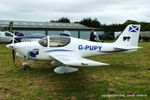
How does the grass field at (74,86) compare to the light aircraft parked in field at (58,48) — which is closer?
the grass field at (74,86)

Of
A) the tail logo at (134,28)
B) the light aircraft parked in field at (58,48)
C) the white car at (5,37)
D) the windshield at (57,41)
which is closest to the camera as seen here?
the light aircraft parked in field at (58,48)

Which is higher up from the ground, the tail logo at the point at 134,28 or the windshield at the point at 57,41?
the tail logo at the point at 134,28

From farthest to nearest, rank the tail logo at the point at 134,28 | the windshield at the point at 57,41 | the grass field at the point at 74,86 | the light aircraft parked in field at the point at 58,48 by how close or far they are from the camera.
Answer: the tail logo at the point at 134,28 < the windshield at the point at 57,41 < the light aircraft parked in field at the point at 58,48 < the grass field at the point at 74,86

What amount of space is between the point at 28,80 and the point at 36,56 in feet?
4.13

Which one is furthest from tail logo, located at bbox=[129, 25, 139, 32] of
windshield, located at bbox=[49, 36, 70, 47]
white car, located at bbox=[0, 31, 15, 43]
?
white car, located at bbox=[0, 31, 15, 43]

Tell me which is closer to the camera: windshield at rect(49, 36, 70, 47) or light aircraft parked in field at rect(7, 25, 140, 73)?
light aircraft parked in field at rect(7, 25, 140, 73)

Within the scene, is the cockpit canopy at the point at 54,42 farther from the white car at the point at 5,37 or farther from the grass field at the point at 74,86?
the white car at the point at 5,37

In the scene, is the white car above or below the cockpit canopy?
below

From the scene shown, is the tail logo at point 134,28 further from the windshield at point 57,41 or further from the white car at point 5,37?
the white car at point 5,37

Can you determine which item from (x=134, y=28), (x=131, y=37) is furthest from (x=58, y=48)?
(x=134, y=28)

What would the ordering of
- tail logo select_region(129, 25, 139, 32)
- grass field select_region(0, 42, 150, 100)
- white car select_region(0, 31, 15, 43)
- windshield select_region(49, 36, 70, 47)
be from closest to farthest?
grass field select_region(0, 42, 150, 100) → windshield select_region(49, 36, 70, 47) → tail logo select_region(129, 25, 139, 32) → white car select_region(0, 31, 15, 43)

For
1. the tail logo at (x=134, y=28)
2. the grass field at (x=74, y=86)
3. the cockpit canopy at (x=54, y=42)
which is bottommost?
the grass field at (x=74, y=86)

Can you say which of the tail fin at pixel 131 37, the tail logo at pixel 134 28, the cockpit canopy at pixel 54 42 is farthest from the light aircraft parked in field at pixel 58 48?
the tail logo at pixel 134 28

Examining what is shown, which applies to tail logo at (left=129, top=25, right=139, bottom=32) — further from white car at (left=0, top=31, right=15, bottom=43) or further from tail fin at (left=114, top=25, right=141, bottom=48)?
white car at (left=0, top=31, right=15, bottom=43)
